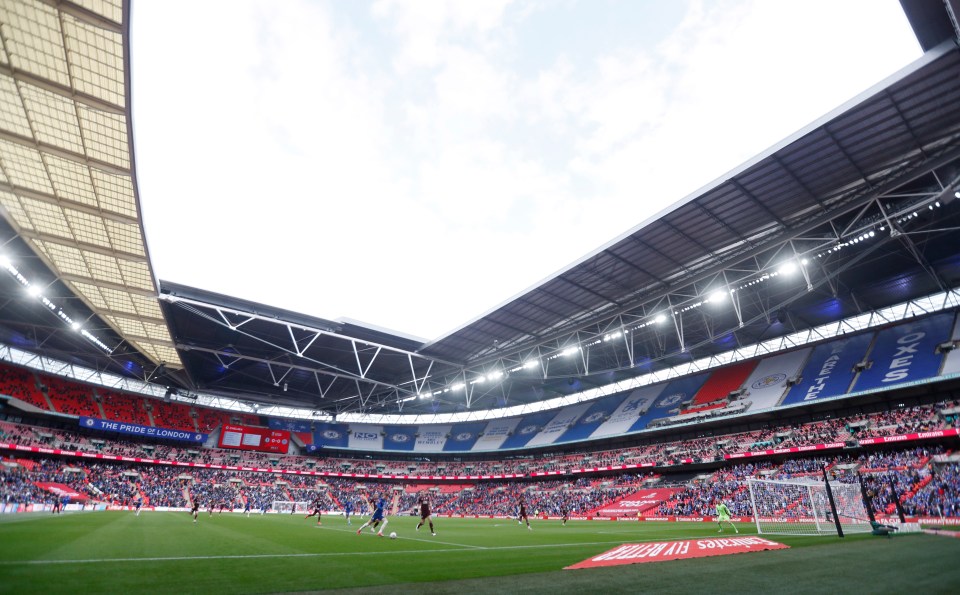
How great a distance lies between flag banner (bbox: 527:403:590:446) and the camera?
172 ft

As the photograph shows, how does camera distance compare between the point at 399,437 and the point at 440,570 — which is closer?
the point at 440,570

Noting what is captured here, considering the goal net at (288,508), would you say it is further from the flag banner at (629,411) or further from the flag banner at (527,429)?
the flag banner at (629,411)

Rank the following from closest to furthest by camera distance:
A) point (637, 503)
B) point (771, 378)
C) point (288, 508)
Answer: point (637, 503)
point (771, 378)
point (288, 508)

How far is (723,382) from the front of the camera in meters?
42.1

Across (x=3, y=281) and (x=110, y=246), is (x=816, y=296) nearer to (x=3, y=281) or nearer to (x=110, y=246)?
(x=110, y=246)

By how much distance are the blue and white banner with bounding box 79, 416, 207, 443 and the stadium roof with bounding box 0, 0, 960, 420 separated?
17.6 feet

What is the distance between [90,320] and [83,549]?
31471 mm

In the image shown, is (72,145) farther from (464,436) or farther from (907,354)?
(464,436)

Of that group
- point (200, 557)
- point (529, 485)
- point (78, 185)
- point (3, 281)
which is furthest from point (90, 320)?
point (529, 485)

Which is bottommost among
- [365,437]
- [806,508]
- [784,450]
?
[806,508]

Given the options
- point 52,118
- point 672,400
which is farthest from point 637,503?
point 52,118

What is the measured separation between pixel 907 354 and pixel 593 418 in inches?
1106

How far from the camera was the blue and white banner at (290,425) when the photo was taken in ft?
196

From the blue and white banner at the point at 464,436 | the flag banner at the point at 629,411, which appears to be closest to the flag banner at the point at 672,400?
the flag banner at the point at 629,411
